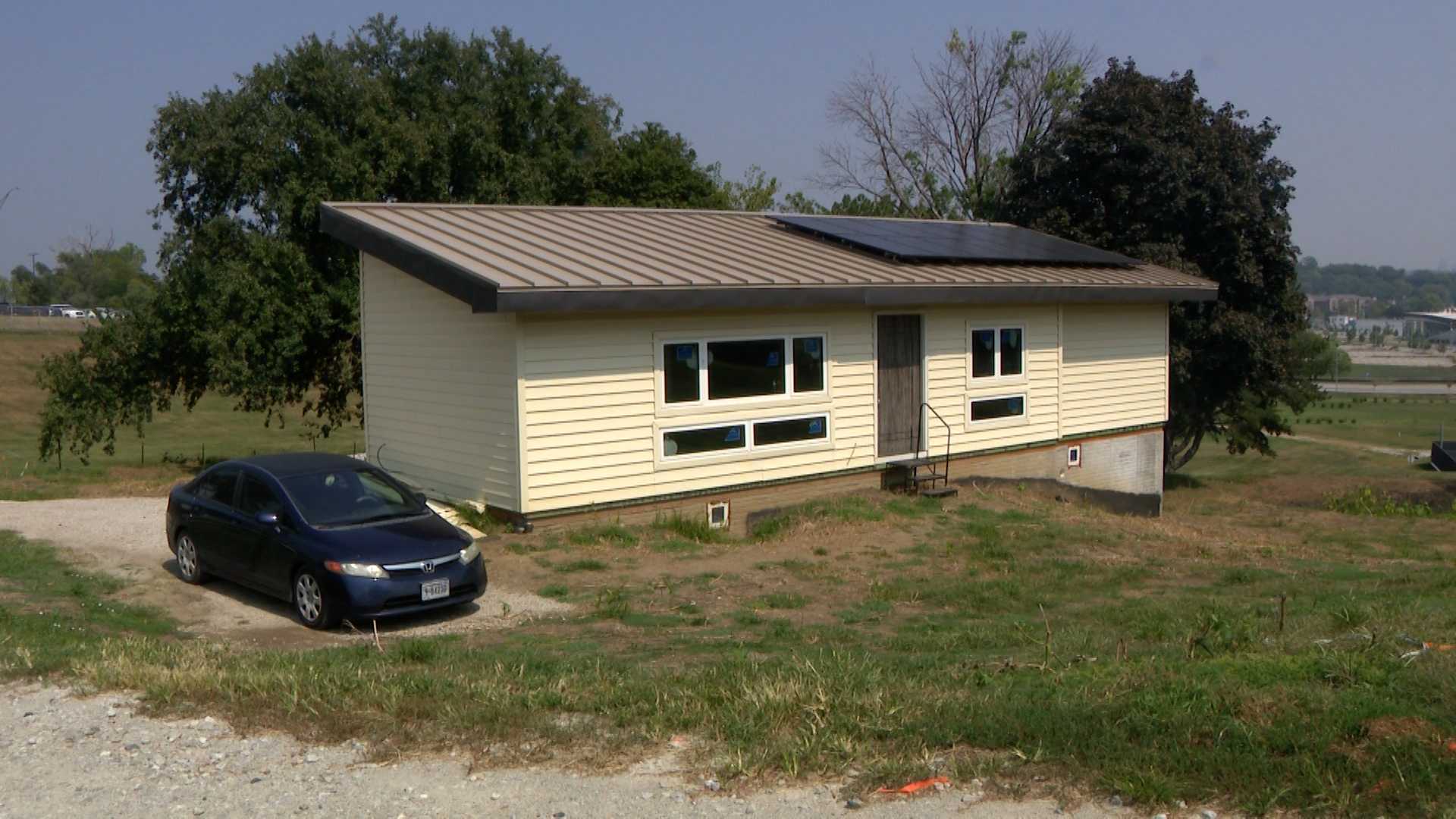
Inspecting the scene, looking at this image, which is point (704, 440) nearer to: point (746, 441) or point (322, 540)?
point (746, 441)

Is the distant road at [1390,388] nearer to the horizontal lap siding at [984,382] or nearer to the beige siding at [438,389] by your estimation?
the horizontal lap siding at [984,382]

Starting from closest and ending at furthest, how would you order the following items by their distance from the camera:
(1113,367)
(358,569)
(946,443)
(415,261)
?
(358,569) → (415,261) → (946,443) → (1113,367)

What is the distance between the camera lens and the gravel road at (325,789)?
564 centimetres

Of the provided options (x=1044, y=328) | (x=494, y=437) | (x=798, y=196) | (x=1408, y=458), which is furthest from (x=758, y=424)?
(x=1408, y=458)

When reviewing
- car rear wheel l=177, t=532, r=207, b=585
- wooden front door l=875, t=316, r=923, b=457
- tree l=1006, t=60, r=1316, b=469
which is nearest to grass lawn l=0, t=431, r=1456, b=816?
car rear wheel l=177, t=532, r=207, b=585

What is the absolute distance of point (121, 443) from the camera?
4244cm

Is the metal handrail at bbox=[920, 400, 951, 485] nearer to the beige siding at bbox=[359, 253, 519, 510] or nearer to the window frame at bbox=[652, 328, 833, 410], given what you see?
the window frame at bbox=[652, 328, 833, 410]

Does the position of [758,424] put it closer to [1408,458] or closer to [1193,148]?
[1193,148]

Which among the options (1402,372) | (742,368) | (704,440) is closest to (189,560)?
(704,440)

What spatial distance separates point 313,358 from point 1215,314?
1944 centimetres

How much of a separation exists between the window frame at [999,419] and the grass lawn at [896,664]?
3.41 meters

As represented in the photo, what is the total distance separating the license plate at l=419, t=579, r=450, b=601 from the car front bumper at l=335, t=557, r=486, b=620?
24mm

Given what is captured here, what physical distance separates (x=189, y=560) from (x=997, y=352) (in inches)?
470

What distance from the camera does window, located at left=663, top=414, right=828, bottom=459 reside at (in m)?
15.3
